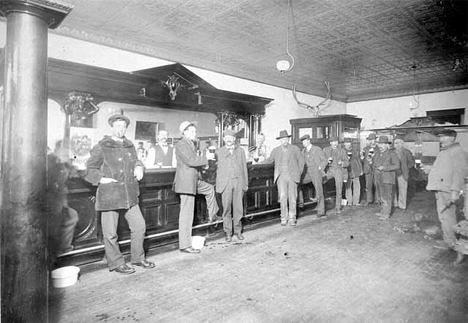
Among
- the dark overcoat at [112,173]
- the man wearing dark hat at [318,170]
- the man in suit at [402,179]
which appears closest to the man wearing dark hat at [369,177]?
the man in suit at [402,179]

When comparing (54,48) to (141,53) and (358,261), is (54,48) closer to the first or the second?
(141,53)

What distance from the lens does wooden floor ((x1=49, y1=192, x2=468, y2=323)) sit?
2.46 meters

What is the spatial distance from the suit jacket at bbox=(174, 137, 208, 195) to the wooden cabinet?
582 cm

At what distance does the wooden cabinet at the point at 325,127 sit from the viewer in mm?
8766

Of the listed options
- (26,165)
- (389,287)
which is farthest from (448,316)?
(26,165)

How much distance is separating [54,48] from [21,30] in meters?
3.82

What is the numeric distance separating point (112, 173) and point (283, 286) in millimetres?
2155

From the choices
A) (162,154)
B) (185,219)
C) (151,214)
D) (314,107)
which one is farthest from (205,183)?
(314,107)

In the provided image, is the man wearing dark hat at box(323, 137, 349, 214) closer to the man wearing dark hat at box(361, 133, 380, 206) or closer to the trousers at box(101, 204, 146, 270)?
the man wearing dark hat at box(361, 133, 380, 206)

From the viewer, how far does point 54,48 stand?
492 cm

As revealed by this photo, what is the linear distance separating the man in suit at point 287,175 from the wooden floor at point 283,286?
3.23 feet

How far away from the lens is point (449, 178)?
153 inches

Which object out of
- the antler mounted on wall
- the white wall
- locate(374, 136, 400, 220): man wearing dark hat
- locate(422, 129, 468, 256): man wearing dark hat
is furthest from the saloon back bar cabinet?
the white wall

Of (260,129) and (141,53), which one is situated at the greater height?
(141,53)
